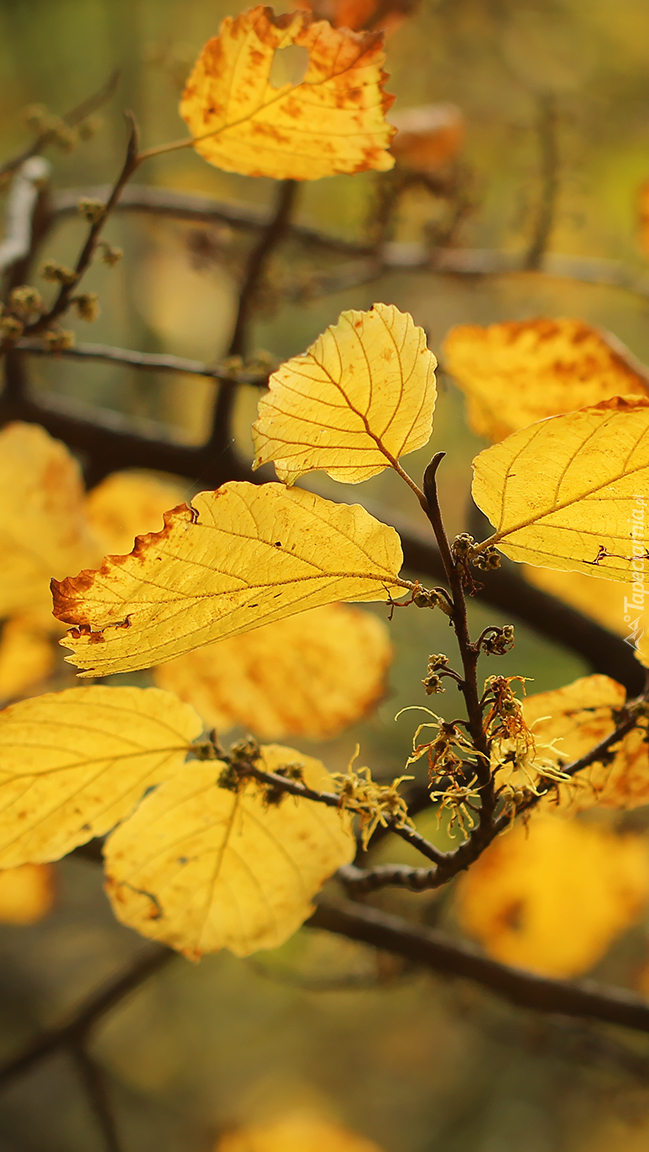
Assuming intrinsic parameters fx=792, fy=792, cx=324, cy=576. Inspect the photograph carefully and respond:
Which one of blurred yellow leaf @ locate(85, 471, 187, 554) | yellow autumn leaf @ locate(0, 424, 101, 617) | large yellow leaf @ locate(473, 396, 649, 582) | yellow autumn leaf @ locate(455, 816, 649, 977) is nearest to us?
large yellow leaf @ locate(473, 396, 649, 582)

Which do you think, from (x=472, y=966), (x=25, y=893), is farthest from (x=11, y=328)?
(x=25, y=893)

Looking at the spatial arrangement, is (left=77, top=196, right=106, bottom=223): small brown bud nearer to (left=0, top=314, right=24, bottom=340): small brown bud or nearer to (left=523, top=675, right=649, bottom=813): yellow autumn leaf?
(left=0, top=314, right=24, bottom=340): small brown bud

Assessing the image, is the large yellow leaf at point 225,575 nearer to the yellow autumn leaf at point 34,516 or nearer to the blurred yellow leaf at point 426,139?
the yellow autumn leaf at point 34,516

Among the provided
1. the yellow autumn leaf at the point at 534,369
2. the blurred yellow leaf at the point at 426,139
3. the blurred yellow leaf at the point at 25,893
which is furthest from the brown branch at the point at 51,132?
the blurred yellow leaf at the point at 25,893

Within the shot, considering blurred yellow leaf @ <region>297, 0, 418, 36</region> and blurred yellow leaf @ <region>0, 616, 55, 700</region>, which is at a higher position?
blurred yellow leaf @ <region>297, 0, 418, 36</region>

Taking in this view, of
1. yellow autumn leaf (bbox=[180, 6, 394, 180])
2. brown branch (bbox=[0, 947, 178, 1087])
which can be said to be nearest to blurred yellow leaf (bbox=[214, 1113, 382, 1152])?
brown branch (bbox=[0, 947, 178, 1087])

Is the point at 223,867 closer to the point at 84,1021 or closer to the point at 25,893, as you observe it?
the point at 84,1021
